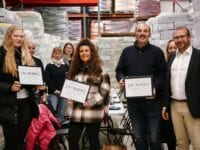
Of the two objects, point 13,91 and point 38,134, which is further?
point 38,134

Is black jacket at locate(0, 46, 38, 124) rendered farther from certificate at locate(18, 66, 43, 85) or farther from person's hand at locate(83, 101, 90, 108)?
person's hand at locate(83, 101, 90, 108)

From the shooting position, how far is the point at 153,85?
4.27 meters

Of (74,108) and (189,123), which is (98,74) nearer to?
(74,108)

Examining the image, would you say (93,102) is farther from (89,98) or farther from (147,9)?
(147,9)

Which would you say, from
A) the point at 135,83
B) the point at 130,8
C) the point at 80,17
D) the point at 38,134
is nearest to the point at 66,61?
the point at 38,134

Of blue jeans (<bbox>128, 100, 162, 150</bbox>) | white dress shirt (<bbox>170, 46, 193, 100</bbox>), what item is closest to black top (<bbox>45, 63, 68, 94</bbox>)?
blue jeans (<bbox>128, 100, 162, 150</bbox>)

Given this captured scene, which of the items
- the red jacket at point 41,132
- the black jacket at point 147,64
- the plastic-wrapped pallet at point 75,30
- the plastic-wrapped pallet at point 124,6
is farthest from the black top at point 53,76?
the plastic-wrapped pallet at point 75,30

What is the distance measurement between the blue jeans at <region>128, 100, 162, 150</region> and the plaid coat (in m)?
0.34

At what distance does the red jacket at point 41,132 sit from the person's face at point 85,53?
106cm

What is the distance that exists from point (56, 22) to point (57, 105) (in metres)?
3.66

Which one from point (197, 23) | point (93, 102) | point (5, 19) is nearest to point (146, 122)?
point (93, 102)

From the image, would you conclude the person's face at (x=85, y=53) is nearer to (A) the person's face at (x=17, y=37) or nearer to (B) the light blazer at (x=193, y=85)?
(A) the person's face at (x=17, y=37)

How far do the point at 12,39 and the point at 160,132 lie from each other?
5.61ft

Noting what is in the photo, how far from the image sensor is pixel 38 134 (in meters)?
4.87
